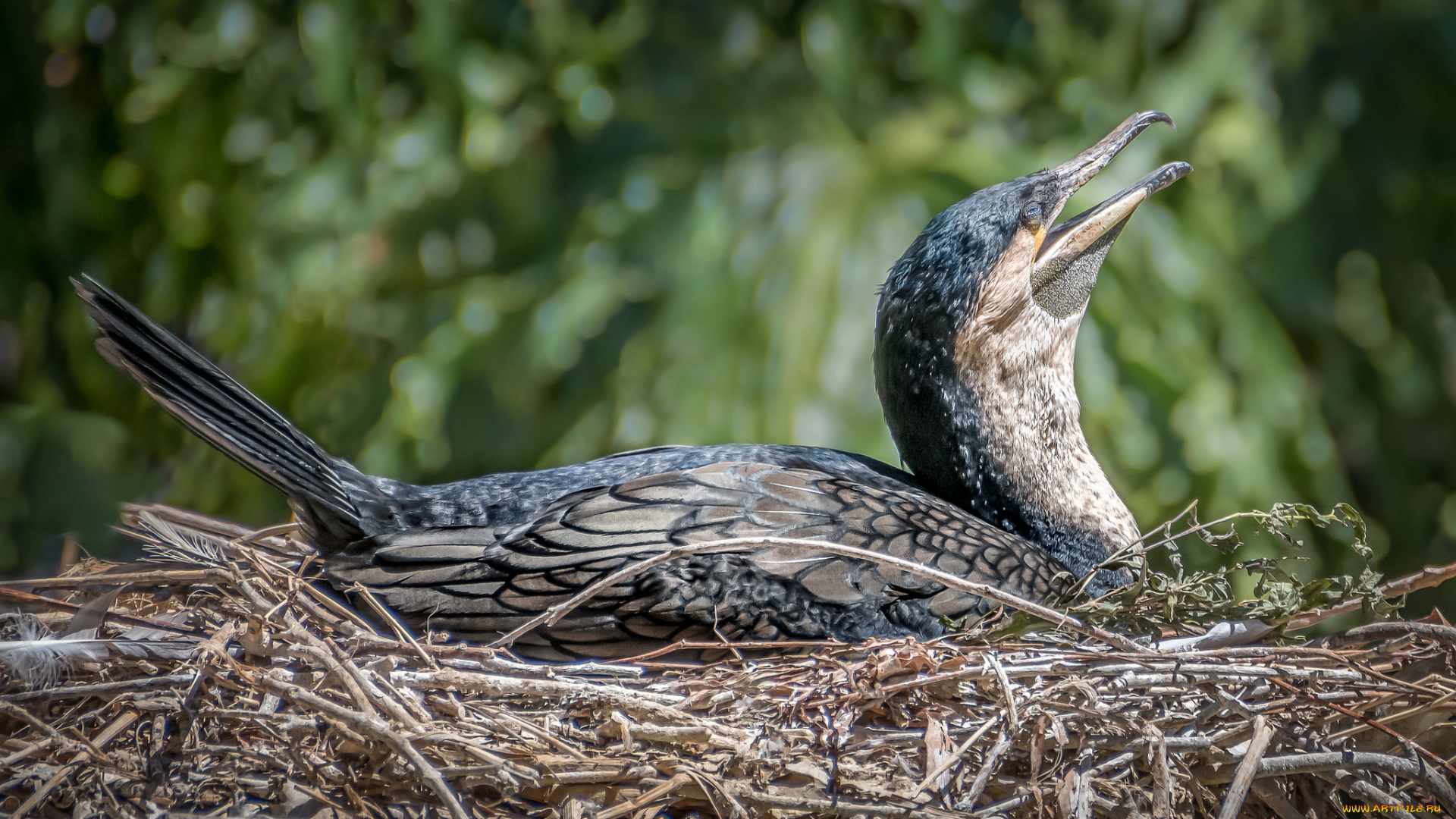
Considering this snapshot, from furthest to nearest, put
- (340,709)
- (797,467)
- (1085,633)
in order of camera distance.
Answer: (797,467), (1085,633), (340,709)

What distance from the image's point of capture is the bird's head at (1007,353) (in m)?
1.62

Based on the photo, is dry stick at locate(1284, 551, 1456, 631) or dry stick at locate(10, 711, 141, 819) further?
dry stick at locate(1284, 551, 1456, 631)

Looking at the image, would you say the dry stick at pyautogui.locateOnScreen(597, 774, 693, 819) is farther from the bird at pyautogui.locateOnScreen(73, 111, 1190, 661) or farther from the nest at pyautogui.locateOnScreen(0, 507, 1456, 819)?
the bird at pyautogui.locateOnScreen(73, 111, 1190, 661)

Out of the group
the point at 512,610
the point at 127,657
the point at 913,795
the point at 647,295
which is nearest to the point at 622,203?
the point at 647,295

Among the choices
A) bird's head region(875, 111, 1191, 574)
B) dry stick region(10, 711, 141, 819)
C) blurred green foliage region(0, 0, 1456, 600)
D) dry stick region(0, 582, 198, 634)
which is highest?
blurred green foliage region(0, 0, 1456, 600)

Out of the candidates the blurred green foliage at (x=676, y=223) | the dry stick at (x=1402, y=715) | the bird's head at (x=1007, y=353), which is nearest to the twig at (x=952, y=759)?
the dry stick at (x=1402, y=715)

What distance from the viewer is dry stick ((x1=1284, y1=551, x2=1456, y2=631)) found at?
112cm

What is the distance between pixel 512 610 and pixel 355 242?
1.81 m

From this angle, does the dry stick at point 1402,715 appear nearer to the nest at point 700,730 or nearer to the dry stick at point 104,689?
the nest at point 700,730

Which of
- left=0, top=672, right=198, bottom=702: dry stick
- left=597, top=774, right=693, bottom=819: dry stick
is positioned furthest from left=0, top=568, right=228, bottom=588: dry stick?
left=597, top=774, right=693, bottom=819: dry stick

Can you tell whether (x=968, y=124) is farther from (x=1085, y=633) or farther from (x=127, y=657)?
(x=127, y=657)

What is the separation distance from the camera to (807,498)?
54.2 inches

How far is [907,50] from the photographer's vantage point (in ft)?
9.48

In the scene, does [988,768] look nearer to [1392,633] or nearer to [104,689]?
[1392,633]
